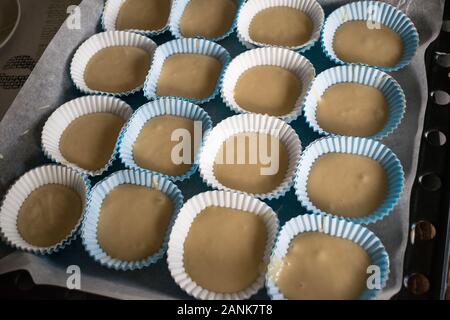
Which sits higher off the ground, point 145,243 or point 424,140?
point 424,140

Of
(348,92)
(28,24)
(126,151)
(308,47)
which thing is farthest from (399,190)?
(28,24)

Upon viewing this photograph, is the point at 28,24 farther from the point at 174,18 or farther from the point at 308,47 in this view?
the point at 308,47

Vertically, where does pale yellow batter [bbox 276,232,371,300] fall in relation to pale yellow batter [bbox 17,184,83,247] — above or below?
below

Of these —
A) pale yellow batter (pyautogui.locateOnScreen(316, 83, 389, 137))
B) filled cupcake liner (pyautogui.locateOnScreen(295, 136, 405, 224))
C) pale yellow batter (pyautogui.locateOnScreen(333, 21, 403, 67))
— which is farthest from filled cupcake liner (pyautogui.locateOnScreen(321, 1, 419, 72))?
filled cupcake liner (pyautogui.locateOnScreen(295, 136, 405, 224))

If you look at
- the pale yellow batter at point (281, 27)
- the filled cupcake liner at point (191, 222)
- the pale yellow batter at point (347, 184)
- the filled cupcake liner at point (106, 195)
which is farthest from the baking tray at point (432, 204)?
the filled cupcake liner at point (106, 195)

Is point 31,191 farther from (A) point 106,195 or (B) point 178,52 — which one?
(B) point 178,52

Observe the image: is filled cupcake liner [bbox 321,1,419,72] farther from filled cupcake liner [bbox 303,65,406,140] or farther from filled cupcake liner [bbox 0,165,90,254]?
filled cupcake liner [bbox 0,165,90,254]

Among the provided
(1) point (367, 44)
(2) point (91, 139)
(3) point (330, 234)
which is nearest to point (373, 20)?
(1) point (367, 44)
